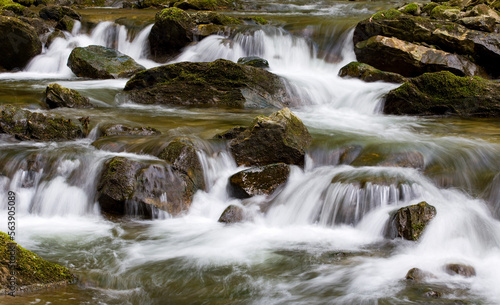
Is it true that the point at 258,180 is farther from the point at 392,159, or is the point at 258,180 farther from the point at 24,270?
the point at 24,270

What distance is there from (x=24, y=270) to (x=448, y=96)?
918 cm

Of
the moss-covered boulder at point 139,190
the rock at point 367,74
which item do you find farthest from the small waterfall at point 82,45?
the moss-covered boulder at point 139,190

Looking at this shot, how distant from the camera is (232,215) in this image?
21.8ft

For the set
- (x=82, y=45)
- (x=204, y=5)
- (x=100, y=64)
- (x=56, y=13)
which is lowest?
(x=100, y=64)

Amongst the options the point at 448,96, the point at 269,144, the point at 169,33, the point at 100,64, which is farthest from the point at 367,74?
the point at 100,64

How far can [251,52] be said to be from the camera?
1510 centimetres

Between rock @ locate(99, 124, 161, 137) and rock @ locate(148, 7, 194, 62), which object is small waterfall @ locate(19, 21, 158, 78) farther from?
rock @ locate(99, 124, 161, 137)

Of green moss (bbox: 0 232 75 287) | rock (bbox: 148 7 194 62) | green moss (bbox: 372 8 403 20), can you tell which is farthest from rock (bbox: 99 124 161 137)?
green moss (bbox: 372 8 403 20)

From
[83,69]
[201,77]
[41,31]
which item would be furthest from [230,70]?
[41,31]

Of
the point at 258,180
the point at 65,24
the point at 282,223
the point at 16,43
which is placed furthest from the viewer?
the point at 65,24

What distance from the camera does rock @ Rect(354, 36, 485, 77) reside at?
1244 cm

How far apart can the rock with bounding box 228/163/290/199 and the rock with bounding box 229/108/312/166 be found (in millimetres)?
Answer: 325

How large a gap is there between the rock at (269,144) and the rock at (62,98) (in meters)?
4.44

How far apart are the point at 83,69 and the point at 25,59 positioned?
2.54 metres
